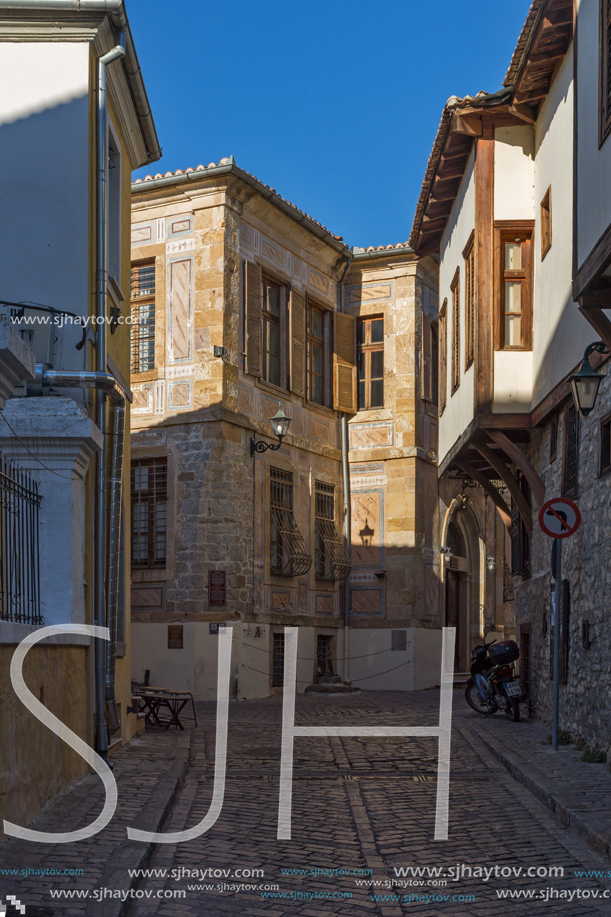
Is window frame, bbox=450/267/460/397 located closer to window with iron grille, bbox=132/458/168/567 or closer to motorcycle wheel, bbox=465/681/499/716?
motorcycle wheel, bbox=465/681/499/716

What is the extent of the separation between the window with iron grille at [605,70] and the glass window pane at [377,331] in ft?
54.1

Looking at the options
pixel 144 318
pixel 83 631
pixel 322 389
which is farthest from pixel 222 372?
pixel 83 631

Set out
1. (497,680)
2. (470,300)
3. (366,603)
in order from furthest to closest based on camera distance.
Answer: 1. (366,603)
2. (470,300)
3. (497,680)

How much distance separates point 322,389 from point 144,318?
475 cm

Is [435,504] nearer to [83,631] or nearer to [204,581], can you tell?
[204,581]

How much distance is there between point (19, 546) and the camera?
8750mm

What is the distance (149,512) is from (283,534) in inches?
112

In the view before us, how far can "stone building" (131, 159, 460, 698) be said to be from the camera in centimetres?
2141

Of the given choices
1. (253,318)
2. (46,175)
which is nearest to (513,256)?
(46,175)

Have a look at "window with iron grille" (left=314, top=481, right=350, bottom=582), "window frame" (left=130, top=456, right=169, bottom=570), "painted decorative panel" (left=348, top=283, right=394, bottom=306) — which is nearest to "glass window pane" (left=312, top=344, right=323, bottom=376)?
"painted decorative panel" (left=348, top=283, right=394, bottom=306)

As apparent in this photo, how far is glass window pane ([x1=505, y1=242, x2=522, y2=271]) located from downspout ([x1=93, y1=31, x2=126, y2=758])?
19.5 ft

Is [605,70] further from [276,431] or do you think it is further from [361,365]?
[361,365]

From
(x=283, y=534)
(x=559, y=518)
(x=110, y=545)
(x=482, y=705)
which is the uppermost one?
(x=559, y=518)

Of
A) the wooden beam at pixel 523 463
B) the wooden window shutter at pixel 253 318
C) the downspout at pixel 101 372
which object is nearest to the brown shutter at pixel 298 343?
the wooden window shutter at pixel 253 318
